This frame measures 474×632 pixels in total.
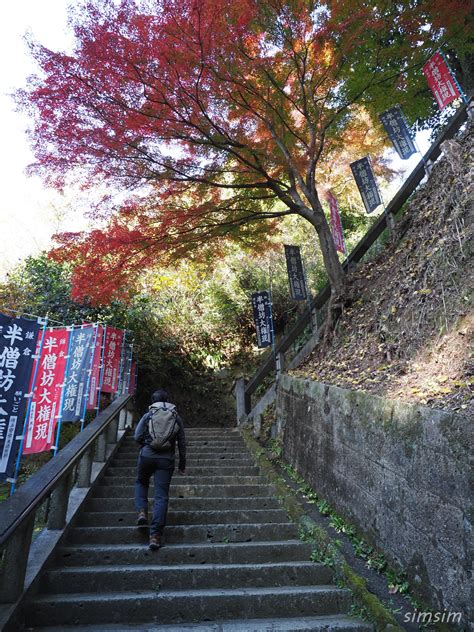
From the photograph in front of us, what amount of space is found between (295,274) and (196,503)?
596cm

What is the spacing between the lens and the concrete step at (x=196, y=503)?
4.98 metres

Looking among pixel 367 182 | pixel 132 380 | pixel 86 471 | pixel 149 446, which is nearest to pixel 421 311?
pixel 149 446

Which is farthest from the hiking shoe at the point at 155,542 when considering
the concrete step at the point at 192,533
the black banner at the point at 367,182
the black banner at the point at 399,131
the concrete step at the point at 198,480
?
the black banner at the point at 399,131

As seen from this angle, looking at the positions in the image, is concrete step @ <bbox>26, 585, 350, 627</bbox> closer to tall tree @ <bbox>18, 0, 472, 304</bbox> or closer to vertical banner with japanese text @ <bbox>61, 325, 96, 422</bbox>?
vertical banner with japanese text @ <bbox>61, 325, 96, 422</bbox>

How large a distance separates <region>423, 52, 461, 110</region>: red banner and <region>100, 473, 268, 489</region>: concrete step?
8.62 m

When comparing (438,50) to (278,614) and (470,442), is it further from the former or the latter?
(278,614)

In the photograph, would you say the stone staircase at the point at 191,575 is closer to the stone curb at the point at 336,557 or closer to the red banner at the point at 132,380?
the stone curb at the point at 336,557

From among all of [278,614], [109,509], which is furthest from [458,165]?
[109,509]

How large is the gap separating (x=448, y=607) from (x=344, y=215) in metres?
13.7

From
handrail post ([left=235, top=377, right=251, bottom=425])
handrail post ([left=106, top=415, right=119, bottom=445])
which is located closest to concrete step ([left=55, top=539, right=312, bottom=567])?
handrail post ([left=106, top=415, right=119, bottom=445])

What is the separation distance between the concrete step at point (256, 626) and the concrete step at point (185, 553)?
0.79 meters

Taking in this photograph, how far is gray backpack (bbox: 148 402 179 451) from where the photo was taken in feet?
14.6

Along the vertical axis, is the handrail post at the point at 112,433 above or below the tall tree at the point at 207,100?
below

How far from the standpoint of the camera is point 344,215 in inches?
588
